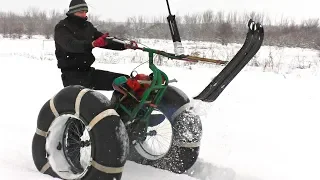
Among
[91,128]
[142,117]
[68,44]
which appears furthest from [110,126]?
[68,44]

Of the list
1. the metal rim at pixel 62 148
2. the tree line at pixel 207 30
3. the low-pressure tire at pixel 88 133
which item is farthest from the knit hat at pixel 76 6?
the tree line at pixel 207 30

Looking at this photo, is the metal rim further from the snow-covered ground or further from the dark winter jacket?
the dark winter jacket

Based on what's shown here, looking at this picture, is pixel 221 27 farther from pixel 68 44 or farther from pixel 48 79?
pixel 68 44

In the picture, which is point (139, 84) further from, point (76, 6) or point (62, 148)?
point (76, 6)

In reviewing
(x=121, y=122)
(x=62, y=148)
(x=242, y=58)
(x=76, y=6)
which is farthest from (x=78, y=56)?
(x=242, y=58)

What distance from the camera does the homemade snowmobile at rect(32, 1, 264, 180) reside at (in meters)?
2.96

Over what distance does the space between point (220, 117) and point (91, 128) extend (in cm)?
277

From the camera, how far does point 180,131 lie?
3.84 meters

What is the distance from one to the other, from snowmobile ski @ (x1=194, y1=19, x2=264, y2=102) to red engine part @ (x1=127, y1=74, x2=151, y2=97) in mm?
594

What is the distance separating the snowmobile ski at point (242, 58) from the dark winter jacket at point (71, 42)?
1051 millimetres

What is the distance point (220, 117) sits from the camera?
17.7ft

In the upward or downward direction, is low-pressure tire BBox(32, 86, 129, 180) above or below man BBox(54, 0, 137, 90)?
below

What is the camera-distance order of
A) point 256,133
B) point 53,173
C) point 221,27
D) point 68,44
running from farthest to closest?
point 221,27, point 256,133, point 68,44, point 53,173

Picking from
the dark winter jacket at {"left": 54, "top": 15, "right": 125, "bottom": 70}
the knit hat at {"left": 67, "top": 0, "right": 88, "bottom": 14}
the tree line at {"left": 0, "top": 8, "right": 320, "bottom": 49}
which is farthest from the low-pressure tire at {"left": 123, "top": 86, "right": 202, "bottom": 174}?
the tree line at {"left": 0, "top": 8, "right": 320, "bottom": 49}
